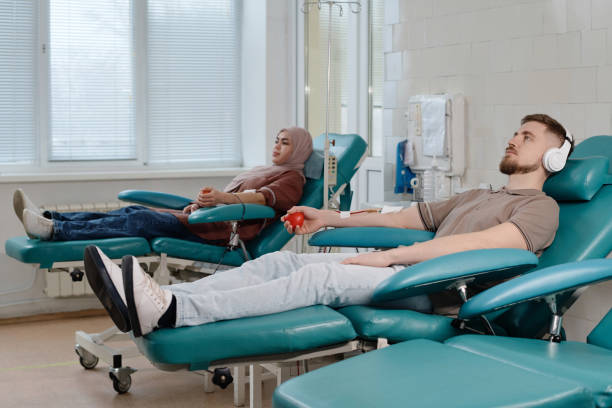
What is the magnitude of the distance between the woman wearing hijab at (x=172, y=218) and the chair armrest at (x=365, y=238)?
100cm

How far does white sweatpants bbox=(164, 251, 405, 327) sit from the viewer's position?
6.44ft

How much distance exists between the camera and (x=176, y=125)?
504 centimetres

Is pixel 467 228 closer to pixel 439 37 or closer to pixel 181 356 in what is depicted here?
pixel 181 356

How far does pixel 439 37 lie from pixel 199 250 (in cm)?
152

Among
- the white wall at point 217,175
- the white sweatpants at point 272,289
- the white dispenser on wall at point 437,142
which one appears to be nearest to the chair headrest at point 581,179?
the white sweatpants at point 272,289

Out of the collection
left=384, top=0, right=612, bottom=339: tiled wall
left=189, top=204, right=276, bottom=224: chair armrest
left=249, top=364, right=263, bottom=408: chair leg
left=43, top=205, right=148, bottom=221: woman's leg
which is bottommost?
left=249, top=364, right=263, bottom=408: chair leg

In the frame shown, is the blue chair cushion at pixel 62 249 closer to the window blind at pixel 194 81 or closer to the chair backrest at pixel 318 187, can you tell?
the chair backrest at pixel 318 187

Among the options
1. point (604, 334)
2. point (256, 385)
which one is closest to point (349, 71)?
point (256, 385)

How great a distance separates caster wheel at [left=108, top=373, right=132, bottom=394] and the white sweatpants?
93cm

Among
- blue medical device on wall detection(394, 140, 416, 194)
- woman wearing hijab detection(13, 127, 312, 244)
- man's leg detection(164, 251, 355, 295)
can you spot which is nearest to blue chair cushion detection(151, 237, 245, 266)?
woman wearing hijab detection(13, 127, 312, 244)

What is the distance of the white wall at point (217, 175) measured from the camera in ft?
14.5

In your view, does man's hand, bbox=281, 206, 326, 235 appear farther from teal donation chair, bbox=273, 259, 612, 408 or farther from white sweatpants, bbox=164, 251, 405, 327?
teal donation chair, bbox=273, 259, 612, 408

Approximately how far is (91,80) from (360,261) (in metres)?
3.05

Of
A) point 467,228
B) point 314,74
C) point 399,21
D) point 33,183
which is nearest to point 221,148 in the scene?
point 314,74
